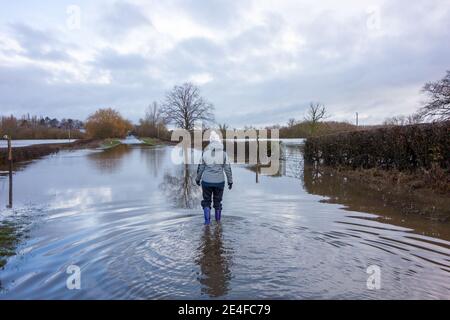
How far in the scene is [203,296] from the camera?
431cm

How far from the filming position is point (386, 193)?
11898mm

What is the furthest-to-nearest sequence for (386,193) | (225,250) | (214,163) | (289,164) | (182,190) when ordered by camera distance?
1. (289,164)
2. (182,190)
3. (386,193)
4. (214,163)
5. (225,250)

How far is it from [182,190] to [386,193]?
21.0 ft

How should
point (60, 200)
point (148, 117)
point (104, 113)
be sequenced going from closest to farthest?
1. point (60, 200)
2. point (104, 113)
3. point (148, 117)

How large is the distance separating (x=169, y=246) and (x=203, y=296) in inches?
80.3

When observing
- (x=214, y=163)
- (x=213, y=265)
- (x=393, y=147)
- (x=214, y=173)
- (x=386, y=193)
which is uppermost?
(x=393, y=147)

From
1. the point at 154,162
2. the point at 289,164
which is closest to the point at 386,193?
→ the point at 289,164

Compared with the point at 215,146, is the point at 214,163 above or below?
below

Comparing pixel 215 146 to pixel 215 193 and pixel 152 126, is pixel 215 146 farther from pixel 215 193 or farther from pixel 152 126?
pixel 152 126

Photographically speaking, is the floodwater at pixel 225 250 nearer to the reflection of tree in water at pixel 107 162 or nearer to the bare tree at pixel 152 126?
the reflection of tree in water at pixel 107 162

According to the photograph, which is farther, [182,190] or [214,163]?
[182,190]

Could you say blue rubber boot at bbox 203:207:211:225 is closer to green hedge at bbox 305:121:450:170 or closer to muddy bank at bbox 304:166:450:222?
muddy bank at bbox 304:166:450:222
